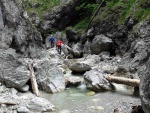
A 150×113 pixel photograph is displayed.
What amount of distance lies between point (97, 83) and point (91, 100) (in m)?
1.71

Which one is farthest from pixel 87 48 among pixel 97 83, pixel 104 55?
pixel 97 83

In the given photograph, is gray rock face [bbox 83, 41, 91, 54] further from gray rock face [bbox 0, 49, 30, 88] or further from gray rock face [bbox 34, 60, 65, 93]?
gray rock face [bbox 0, 49, 30, 88]

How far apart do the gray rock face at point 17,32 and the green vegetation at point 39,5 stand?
1621 cm

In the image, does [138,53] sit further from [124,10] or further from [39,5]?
[39,5]

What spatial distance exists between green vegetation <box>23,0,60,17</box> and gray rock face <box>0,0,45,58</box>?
16.2m

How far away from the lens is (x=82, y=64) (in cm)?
2033

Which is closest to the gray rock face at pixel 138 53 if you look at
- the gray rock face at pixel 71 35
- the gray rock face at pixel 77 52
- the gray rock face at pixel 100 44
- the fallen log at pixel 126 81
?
the fallen log at pixel 126 81

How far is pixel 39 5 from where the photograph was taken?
41.4 meters

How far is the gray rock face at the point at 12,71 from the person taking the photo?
14.4 m

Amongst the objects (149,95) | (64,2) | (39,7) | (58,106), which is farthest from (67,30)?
(149,95)

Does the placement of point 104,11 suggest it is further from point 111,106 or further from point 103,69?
point 111,106

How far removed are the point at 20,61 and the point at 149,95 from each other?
381 inches

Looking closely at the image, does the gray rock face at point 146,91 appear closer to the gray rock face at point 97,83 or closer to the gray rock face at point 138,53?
the gray rock face at point 97,83

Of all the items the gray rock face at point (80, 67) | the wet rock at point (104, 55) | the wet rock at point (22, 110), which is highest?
the wet rock at point (104, 55)
